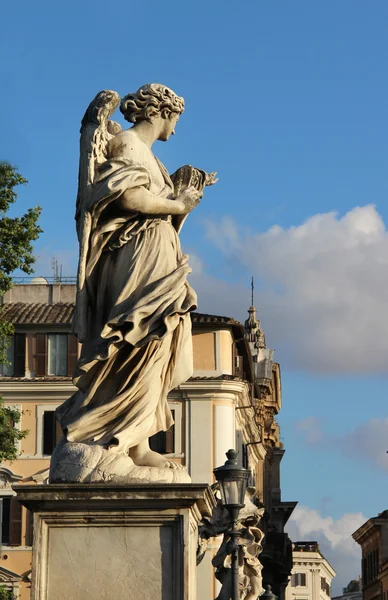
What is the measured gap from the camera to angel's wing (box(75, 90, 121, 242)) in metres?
10.5

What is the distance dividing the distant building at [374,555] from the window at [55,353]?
87.3m

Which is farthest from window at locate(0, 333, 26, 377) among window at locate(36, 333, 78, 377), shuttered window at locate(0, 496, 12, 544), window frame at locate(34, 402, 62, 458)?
shuttered window at locate(0, 496, 12, 544)

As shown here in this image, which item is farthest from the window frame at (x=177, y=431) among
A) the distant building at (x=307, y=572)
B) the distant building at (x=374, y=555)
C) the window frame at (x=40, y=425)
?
the distant building at (x=307, y=572)

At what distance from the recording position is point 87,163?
34.6 ft

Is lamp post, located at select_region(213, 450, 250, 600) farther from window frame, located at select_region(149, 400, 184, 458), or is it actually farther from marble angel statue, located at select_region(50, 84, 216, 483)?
window frame, located at select_region(149, 400, 184, 458)

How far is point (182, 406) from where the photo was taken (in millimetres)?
59875

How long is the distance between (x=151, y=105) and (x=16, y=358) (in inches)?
2018

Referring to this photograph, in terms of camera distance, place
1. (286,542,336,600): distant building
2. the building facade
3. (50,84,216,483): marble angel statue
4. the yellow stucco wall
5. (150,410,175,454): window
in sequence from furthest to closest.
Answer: (286,542,336,600): distant building, the yellow stucco wall, (150,410,175,454): window, the building facade, (50,84,216,483): marble angel statue

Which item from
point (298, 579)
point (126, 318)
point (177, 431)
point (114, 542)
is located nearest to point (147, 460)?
point (114, 542)

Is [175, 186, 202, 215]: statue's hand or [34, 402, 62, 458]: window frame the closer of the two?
[175, 186, 202, 215]: statue's hand

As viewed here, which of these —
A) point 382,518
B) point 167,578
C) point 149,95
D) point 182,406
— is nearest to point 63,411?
point 167,578

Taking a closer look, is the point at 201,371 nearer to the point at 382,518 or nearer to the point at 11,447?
the point at 11,447

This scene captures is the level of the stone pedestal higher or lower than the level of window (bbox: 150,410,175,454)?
lower

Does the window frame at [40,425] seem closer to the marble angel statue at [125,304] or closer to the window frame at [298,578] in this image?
the marble angel statue at [125,304]
